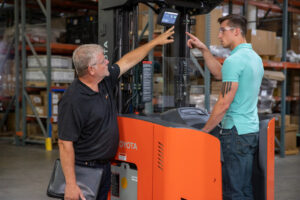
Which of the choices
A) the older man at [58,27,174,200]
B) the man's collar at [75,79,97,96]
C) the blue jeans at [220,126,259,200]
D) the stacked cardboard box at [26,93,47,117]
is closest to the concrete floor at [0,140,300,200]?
the stacked cardboard box at [26,93,47,117]

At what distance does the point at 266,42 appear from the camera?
7.88 m

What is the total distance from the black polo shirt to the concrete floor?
2.44m

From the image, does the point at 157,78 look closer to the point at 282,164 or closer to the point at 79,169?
the point at 282,164

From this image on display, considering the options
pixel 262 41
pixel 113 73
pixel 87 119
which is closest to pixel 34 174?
pixel 113 73

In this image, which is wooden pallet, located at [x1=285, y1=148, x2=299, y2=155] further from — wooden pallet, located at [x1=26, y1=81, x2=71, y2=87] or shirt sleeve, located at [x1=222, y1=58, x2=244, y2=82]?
shirt sleeve, located at [x1=222, y1=58, x2=244, y2=82]

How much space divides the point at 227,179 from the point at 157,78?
177 inches

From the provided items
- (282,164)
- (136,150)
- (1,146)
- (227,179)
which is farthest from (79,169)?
(1,146)

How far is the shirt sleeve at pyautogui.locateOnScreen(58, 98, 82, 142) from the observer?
278 cm

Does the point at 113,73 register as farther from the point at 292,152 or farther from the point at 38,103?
the point at 38,103

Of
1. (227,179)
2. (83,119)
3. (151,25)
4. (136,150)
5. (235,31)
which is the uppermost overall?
(151,25)

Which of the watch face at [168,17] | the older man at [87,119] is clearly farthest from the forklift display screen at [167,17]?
the older man at [87,119]

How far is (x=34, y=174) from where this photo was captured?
20.7ft

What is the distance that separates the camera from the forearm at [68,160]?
9.15 feet

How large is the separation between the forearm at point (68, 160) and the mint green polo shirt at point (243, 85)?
1175 mm
